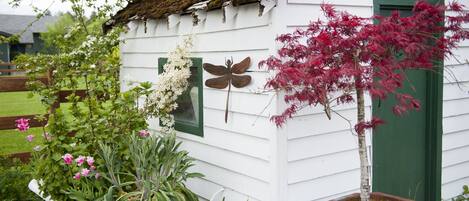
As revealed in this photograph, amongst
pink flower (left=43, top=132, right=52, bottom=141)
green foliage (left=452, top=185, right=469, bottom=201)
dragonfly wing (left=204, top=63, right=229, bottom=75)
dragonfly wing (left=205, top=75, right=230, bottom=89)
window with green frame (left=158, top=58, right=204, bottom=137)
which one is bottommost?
green foliage (left=452, top=185, right=469, bottom=201)

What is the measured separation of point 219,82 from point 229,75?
0.15m

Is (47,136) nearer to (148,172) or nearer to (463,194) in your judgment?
(148,172)

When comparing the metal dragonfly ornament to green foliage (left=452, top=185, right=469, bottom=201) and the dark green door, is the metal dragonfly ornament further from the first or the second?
green foliage (left=452, top=185, right=469, bottom=201)

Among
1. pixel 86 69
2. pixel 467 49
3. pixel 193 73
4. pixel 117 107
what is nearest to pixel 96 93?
pixel 86 69

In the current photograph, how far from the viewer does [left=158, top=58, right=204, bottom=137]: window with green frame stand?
16.1ft

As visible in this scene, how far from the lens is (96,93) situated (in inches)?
217

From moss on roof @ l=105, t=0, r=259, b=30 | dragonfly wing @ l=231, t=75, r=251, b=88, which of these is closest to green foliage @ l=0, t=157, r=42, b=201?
moss on roof @ l=105, t=0, r=259, b=30

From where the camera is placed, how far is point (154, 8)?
217 inches

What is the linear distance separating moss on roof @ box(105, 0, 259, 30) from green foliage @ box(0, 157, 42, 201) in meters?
2.15

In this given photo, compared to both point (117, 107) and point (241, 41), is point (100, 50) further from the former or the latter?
point (241, 41)

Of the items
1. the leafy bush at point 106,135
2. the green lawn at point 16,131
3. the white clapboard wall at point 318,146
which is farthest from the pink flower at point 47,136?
the white clapboard wall at point 318,146

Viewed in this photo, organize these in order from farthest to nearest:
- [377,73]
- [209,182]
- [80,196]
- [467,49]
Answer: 1. [467,49]
2. [209,182]
3. [80,196]
4. [377,73]

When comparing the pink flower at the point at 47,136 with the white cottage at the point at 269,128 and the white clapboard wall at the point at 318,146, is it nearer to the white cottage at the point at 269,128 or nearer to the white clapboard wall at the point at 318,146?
the white cottage at the point at 269,128

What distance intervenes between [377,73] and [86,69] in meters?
3.49
